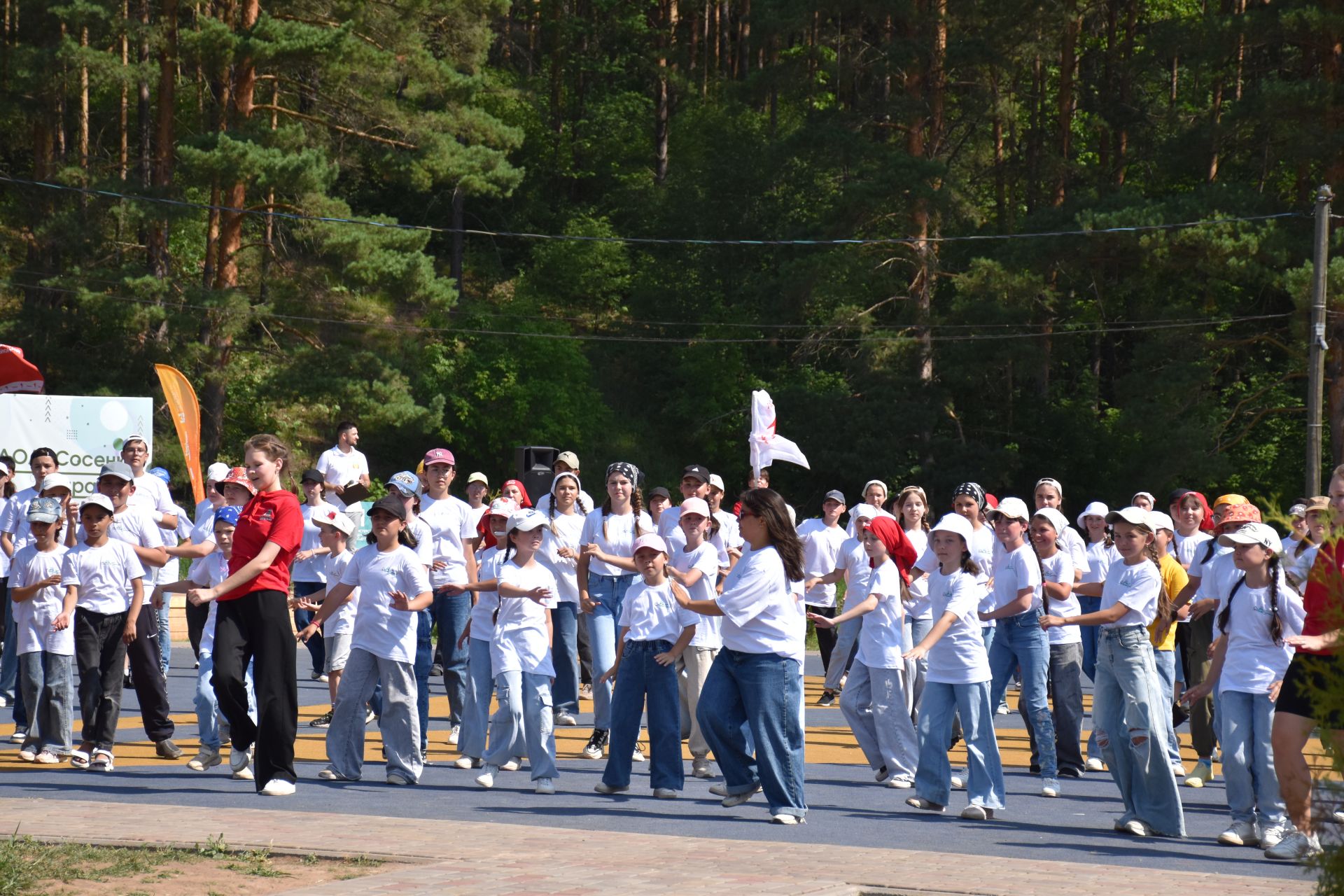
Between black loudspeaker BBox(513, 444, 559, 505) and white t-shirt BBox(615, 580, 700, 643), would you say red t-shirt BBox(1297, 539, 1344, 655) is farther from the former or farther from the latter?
black loudspeaker BBox(513, 444, 559, 505)

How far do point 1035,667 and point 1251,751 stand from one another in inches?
92.2

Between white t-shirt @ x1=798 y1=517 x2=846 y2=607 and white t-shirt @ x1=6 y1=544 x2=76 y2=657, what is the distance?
7025mm

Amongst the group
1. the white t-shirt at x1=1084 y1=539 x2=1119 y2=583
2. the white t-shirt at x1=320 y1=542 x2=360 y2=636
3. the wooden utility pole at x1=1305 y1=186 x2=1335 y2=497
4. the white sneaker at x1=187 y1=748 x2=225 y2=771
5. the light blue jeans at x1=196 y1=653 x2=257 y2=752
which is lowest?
the white sneaker at x1=187 y1=748 x2=225 y2=771

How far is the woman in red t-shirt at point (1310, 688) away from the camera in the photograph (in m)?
4.70

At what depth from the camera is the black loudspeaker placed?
62.4ft

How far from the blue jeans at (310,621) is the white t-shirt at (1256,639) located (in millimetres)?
7618

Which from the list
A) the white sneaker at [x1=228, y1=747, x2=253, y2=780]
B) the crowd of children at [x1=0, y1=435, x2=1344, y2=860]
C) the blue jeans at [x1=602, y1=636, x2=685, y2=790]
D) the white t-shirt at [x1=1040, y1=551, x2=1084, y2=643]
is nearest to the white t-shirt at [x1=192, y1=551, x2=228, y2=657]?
the crowd of children at [x1=0, y1=435, x2=1344, y2=860]

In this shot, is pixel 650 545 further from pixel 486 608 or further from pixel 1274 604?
pixel 1274 604

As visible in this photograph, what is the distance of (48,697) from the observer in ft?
34.6

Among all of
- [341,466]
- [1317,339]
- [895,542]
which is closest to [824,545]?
[895,542]

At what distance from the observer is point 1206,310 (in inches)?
1516

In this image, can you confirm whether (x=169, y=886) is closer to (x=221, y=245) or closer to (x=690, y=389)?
(x=221, y=245)

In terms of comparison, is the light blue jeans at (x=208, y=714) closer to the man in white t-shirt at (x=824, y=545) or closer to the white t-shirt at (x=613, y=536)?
the white t-shirt at (x=613, y=536)

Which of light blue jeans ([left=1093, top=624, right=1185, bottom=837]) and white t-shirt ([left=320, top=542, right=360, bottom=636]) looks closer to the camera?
light blue jeans ([left=1093, top=624, right=1185, bottom=837])
